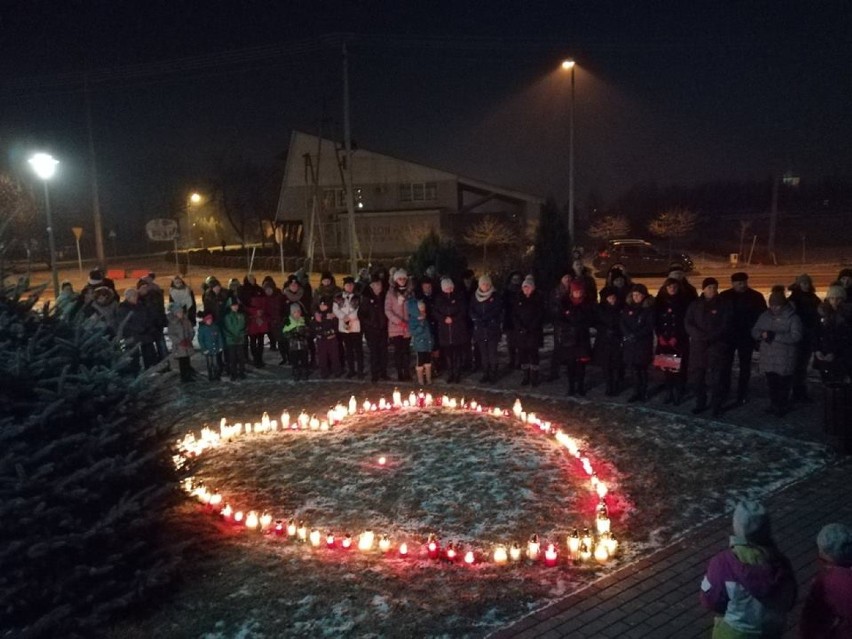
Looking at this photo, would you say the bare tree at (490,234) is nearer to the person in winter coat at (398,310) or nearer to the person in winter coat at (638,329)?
Answer: the person in winter coat at (398,310)

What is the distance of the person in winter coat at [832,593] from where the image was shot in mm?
3854

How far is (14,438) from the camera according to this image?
5.59 metres

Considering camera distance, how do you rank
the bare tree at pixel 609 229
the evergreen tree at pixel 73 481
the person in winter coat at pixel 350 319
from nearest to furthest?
the evergreen tree at pixel 73 481
the person in winter coat at pixel 350 319
the bare tree at pixel 609 229

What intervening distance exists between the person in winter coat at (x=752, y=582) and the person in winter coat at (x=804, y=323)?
783 cm

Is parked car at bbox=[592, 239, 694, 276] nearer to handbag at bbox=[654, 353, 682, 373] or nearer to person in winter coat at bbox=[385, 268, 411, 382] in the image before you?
person in winter coat at bbox=[385, 268, 411, 382]

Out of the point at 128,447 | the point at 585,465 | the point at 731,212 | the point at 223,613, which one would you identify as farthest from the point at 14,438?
the point at 731,212

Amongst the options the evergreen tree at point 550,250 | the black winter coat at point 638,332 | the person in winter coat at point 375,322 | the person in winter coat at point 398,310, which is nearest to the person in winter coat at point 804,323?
the black winter coat at point 638,332

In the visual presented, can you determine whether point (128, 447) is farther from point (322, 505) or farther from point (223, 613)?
point (322, 505)

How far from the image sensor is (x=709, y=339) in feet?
35.3

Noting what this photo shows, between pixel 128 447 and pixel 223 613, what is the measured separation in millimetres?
1592

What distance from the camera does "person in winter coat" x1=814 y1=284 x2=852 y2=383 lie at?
10078 mm

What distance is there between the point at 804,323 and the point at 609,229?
41.1 m

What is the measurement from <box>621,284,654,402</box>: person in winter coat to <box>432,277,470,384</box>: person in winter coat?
3.02 metres

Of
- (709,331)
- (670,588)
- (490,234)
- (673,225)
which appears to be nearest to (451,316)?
(709,331)
